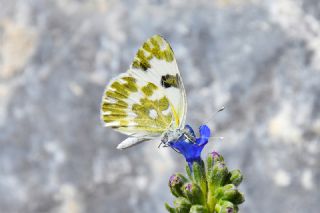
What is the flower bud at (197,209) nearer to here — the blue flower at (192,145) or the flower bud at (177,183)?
the flower bud at (177,183)

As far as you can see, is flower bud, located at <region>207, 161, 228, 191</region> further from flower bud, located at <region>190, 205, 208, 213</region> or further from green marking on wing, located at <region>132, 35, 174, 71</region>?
A: green marking on wing, located at <region>132, 35, 174, 71</region>

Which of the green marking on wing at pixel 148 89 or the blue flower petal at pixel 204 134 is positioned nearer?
the blue flower petal at pixel 204 134

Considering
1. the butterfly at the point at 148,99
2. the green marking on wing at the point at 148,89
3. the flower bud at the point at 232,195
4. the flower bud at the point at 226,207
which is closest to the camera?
the flower bud at the point at 226,207

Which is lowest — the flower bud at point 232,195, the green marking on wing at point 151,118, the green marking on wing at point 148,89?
the flower bud at point 232,195

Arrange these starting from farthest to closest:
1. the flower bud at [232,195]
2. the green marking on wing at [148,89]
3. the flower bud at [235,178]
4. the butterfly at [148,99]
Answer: the green marking on wing at [148,89]
the butterfly at [148,99]
the flower bud at [235,178]
the flower bud at [232,195]

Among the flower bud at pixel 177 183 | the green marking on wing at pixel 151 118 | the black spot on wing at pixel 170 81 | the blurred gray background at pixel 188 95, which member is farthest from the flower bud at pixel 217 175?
the blurred gray background at pixel 188 95

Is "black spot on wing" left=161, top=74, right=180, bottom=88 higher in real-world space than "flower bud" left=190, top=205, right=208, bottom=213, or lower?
higher

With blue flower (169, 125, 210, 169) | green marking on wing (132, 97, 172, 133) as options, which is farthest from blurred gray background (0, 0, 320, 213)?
blue flower (169, 125, 210, 169)
